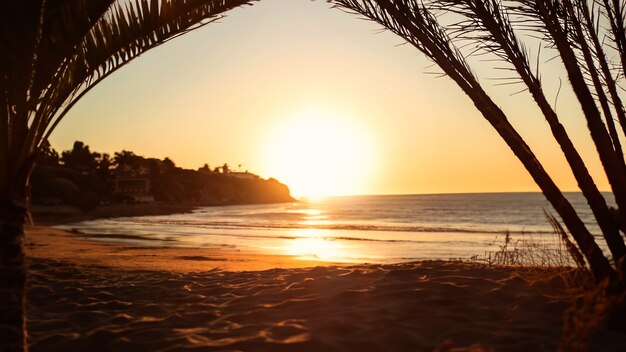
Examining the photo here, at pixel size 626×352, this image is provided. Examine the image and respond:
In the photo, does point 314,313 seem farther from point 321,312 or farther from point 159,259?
point 159,259

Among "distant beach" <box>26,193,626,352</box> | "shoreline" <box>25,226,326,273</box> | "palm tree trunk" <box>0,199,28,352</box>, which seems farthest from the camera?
"shoreline" <box>25,226,326,273</box>

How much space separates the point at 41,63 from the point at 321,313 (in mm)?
3484

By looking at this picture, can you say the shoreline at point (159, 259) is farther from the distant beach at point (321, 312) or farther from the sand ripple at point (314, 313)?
the sand ripple at point (314, 313)

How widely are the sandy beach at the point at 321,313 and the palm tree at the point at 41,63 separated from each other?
1.28 metres

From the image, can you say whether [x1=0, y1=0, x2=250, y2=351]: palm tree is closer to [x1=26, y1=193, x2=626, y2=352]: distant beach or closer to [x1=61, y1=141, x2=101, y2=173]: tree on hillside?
[x1=26, y1=193, x2=626, y2=352]: distant beach

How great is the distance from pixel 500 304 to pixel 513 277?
3.07ft

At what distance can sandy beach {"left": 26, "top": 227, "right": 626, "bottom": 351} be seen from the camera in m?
4.18

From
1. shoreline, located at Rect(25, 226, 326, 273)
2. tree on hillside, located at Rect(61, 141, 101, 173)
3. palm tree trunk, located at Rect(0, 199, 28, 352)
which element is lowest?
shoreline, located at Rect(25, 226, 326, 273)

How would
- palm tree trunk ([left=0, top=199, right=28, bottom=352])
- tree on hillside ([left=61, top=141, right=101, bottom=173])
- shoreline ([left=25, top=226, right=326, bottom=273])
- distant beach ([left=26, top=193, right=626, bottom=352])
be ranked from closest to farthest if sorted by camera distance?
palm tree trunk ([left=0, top=199, right=28, bottom=352]) → distant beach ([left=26, top=193, right=626, bottom=352]) → shoreline ([left=25, top=226, right=326, bottom=273]) → tree on hillside ([left=61, top=141, right=101, bottom=173])

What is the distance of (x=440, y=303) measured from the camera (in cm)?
512

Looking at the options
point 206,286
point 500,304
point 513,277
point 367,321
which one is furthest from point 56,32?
point 513,277

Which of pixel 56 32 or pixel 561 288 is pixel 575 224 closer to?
pixel 561 288

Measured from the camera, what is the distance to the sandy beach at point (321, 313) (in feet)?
13.7

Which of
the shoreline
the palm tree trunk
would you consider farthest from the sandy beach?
the shoreline
